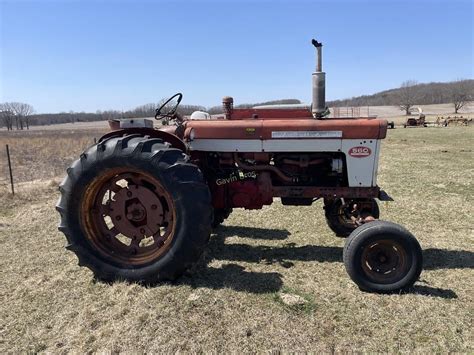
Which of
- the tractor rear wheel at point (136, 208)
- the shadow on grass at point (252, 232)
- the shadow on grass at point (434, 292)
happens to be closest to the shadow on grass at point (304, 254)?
the shadow on grass at point (252, 232)

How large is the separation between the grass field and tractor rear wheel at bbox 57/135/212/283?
25 cm

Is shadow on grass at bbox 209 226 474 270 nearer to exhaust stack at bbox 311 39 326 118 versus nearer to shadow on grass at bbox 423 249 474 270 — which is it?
shadow on grass at bbox 423 249 474 270

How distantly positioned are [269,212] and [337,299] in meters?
3.41

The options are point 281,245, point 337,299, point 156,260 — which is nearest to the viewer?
point 337,299

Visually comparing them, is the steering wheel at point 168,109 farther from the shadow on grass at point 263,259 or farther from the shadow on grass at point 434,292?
the shadow on grass at point 434,292

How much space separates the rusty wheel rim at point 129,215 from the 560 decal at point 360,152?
2076mm

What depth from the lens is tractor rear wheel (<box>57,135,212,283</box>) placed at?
378 centimetres

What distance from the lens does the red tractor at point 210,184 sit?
378cm

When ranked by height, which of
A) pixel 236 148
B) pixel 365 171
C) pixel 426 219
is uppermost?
pixel 236 148

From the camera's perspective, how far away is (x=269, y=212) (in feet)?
23.0

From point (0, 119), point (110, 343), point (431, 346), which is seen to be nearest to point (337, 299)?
point (431, 346)

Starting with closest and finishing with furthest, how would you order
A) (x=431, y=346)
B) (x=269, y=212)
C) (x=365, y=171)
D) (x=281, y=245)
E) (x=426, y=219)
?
1. (x=431, y=346)
2. (x=365, y=171)
3. (x=281, y=245)
4. (x=426, y=219)
5. (x=269, y=212)

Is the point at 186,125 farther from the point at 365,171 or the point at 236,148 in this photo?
the point at 365,171

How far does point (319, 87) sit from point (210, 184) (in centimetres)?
167
